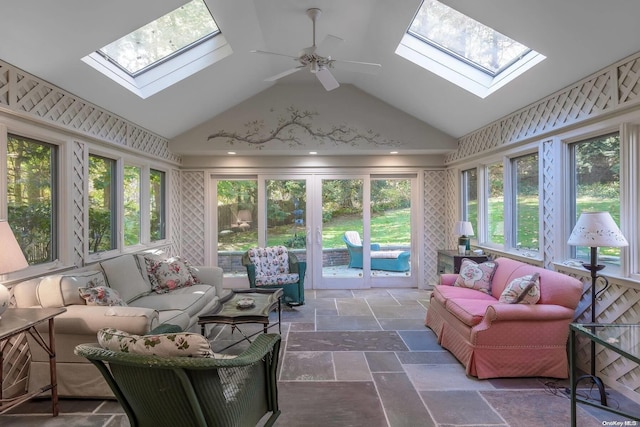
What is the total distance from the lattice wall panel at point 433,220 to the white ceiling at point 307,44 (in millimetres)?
1045

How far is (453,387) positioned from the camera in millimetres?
2670

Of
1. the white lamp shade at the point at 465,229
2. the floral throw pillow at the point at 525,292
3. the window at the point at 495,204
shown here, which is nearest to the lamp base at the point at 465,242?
the white lamp shade at the point at 465,229

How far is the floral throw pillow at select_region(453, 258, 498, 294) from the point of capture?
3764 mm

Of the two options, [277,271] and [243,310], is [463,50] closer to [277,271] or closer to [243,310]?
[243,310]

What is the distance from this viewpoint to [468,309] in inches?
120

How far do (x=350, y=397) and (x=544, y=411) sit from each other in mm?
1361

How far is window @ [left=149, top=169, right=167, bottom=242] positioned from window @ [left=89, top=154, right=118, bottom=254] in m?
0.86

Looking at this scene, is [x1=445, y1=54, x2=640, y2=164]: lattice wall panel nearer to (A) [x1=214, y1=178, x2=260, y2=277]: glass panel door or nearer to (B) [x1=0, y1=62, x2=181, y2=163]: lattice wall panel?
(A) [x1=214, y1=178, x2=260, y2=277]: glass panel door

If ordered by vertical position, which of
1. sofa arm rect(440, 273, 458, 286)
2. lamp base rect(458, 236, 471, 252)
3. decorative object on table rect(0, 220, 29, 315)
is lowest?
sofa arm rect(440, 273, 458, 286)

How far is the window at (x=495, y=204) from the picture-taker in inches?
177

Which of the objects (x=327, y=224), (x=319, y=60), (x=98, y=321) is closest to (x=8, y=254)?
(x=98, y=321)

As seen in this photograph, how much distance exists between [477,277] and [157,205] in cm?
467

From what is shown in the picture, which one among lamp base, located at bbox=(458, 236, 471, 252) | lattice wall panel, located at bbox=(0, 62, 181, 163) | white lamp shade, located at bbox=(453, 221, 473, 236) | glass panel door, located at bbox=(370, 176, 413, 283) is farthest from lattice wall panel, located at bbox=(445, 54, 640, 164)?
lattice wall panel, located at bbox=(0, 62, 181, 163)

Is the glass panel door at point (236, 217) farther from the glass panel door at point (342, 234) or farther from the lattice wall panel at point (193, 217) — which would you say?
the glass panel door at point (342, 234)
